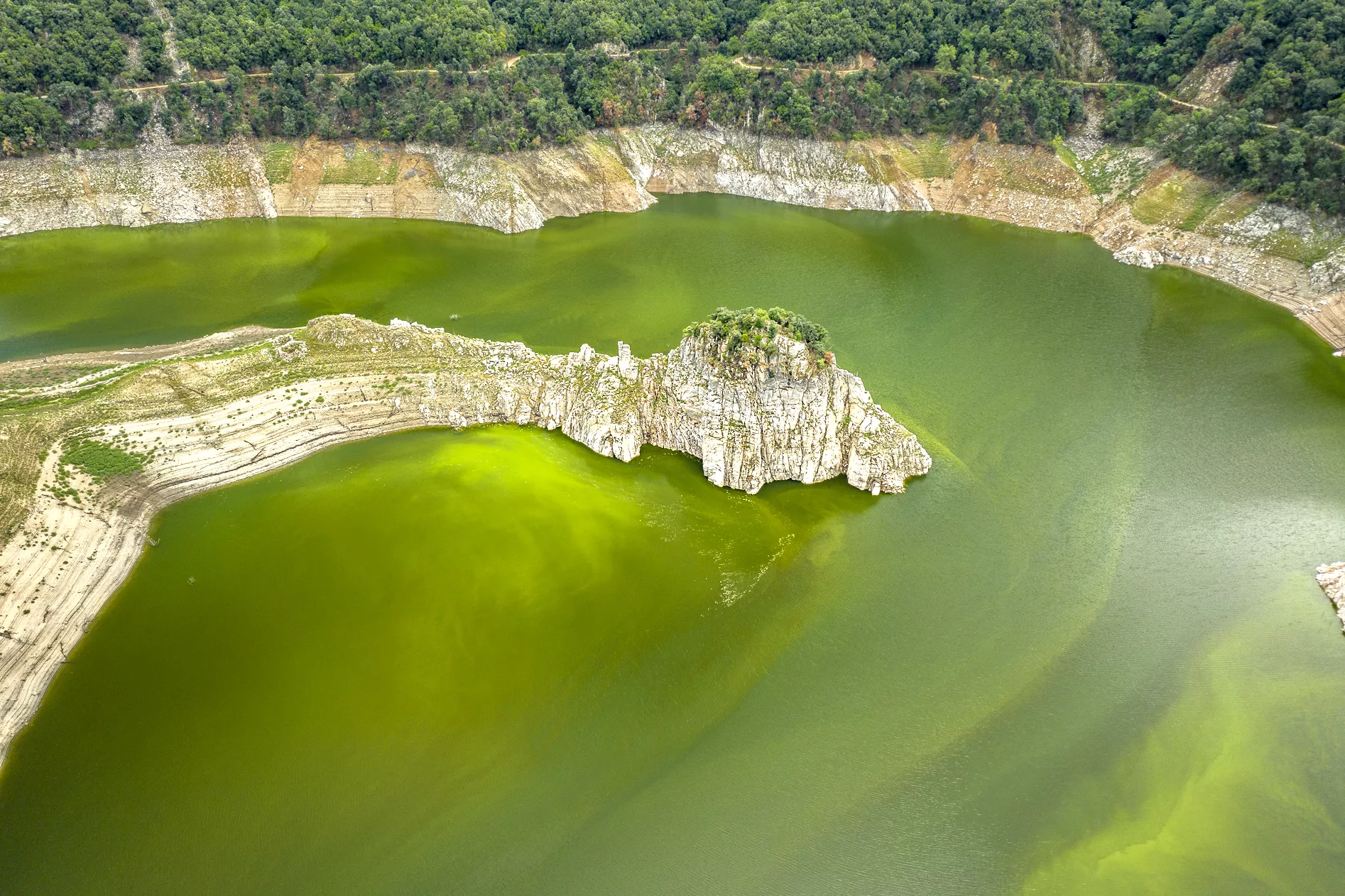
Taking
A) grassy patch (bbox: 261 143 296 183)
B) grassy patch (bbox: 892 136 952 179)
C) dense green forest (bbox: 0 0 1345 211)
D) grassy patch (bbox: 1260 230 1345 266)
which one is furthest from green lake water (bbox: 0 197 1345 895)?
grassy patch (bbox: 261 143 296 183)

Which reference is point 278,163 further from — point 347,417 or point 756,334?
point 756,334

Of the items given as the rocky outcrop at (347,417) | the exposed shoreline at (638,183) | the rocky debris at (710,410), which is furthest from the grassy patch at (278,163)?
the rocky debris at (710,410)

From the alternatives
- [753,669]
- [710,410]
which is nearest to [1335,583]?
[753,669]

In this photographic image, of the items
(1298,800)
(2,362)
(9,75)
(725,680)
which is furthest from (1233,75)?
(9,75)

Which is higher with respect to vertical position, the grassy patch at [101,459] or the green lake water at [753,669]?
the grassy patch at [101,459]

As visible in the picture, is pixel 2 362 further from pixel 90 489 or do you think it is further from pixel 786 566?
pixel 786 566

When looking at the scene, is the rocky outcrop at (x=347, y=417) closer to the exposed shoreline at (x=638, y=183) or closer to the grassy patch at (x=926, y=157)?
the exposed shoreline at (x=638, y=183)
